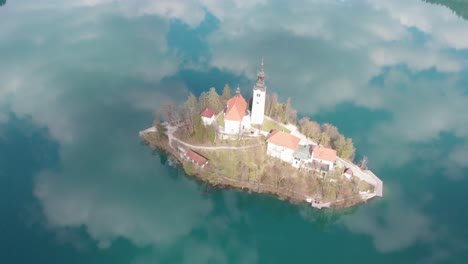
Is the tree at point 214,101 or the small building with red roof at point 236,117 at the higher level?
the tree at point 214,101

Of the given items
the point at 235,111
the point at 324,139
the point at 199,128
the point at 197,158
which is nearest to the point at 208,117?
the point at 199,128

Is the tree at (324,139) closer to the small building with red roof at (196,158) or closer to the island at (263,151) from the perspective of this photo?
the island at (263,151)

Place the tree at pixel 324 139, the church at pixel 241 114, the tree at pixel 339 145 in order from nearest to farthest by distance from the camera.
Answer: the tree at pixel 339 145 → the tree at pixel 324 139 → the church at pixel 241 114

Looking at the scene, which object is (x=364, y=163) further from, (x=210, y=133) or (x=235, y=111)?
(x=210, y=133)

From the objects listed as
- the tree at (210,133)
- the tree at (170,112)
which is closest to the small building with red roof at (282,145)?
the tree at (210,133)

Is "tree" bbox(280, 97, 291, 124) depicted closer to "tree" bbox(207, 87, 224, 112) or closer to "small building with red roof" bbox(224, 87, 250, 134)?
"small building with red roof" bbox(224, 87, 250, 134)

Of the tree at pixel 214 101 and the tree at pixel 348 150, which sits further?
the tree at pixel 214 101
